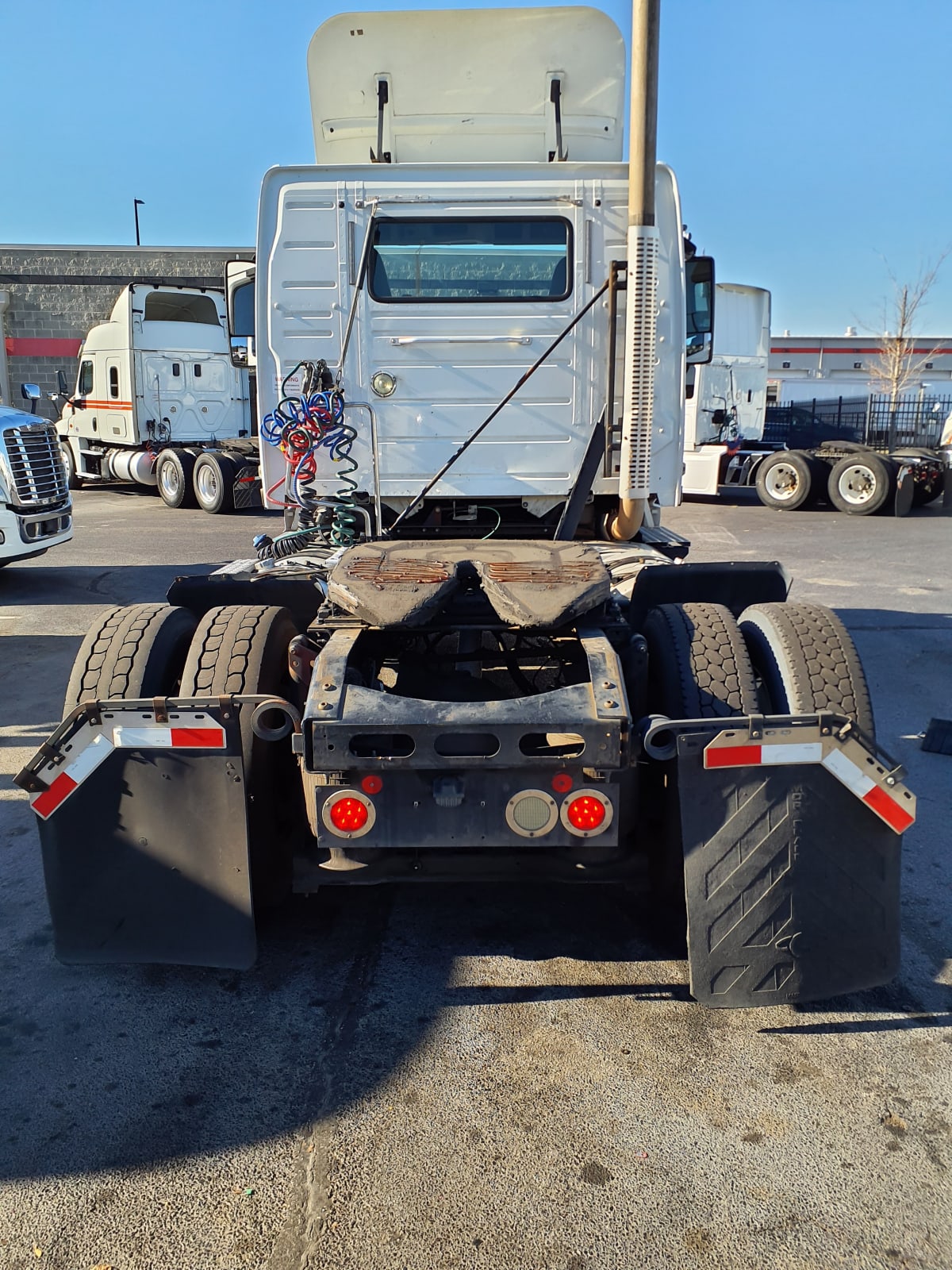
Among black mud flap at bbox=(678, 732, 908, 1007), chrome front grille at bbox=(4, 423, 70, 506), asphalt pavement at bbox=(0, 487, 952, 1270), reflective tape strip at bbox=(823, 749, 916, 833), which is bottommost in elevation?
asphalt pavement at bbox=(0, 487, 952, 1270)

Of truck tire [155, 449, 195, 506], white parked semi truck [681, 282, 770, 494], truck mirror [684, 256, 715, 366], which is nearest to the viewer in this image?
truck mirror [684, 256, 715, 366]

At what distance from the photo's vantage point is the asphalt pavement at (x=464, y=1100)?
89.6 inches

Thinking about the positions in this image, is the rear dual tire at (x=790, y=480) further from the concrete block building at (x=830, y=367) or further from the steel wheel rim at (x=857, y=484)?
the concrete block building at (x=830, y=367)

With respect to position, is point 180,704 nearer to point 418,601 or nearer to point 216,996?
point 418,601

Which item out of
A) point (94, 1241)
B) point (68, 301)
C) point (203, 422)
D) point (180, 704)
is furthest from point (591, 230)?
point (68, 301)

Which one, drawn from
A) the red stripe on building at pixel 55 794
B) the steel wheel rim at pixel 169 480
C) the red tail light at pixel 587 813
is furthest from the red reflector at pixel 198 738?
the steel wheel rim at pixel 169 480

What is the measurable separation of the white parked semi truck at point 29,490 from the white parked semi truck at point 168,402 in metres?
6.33

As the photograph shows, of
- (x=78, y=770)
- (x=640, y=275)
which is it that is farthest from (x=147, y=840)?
(x=640, y=275)

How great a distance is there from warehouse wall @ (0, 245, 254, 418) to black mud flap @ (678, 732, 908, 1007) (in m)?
25.8

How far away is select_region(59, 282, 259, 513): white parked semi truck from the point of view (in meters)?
17.3

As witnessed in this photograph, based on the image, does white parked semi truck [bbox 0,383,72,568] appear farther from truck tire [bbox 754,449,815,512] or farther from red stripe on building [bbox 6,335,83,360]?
red stripe on building [bbox 6,335,83,360]

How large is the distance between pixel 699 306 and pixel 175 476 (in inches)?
546

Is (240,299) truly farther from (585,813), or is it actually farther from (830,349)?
(830,349)

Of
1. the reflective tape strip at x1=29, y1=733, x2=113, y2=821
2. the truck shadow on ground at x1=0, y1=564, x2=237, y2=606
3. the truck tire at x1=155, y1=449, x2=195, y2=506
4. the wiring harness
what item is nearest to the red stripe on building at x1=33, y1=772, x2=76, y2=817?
the reflective tape strip at x1=29, y1=733, x2=113, y2=821
